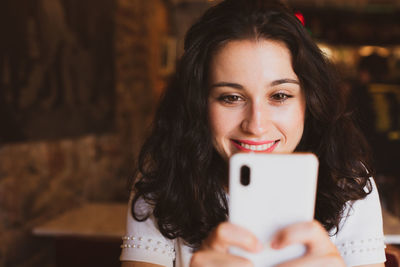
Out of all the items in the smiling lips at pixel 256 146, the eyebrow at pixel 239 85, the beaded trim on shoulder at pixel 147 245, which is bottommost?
the beaded trim on shoulder at pixel 147 245

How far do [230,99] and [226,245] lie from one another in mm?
372

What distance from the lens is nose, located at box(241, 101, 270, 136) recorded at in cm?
85

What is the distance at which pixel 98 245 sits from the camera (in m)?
1.50

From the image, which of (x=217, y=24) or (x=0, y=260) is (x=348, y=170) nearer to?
(x=217, y=24)

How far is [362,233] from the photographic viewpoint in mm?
969

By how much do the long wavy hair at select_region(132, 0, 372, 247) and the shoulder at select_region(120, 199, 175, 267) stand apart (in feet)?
0.06

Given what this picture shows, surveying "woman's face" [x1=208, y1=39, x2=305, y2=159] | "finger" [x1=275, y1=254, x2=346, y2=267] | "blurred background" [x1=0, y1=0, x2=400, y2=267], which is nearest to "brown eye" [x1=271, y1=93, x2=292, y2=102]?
"woman's face" [x1=208, y1=39, x2=305, y2=159]

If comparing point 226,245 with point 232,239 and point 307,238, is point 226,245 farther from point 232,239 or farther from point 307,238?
point 307,238

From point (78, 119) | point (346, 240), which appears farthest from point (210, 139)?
point (78, 119)

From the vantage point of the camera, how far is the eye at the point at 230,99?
0.88m

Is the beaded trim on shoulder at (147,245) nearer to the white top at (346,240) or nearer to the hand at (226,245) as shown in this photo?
the white top at (346,240)

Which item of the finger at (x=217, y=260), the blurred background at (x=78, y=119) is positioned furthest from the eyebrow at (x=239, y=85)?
the finger at (x=217, y=260)

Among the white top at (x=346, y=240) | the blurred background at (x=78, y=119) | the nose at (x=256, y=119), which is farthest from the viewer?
the blurred background at (x=78, y=119)

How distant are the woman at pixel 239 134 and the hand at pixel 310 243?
0.29 m
